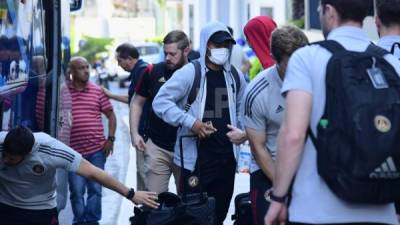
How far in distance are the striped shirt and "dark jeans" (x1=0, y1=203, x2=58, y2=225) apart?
3108 millimetres

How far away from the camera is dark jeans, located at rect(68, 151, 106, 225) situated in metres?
10.7

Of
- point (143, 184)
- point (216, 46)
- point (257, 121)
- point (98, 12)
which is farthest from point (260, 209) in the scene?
point (98, 12)

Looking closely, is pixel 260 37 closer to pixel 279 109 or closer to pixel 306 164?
pixel 279 109

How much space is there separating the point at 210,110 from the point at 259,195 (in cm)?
148

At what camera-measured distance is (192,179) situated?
7.57 meters

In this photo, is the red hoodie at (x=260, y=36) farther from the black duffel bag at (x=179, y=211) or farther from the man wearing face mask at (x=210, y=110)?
the black duffel bag at (x=179, y=211)

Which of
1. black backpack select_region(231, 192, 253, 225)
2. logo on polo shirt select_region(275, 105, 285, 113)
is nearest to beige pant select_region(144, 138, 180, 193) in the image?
black backpack select_region(231, 192, 253, 225)

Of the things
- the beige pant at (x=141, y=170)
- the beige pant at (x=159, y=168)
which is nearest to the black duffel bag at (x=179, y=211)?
the beige pant at (x=159, y=168)

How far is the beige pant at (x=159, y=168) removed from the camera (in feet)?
27.8

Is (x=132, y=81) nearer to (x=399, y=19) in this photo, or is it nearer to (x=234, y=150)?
(x=234, y=150)

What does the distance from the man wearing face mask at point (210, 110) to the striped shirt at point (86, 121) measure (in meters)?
3.06

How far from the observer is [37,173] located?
23.9ft

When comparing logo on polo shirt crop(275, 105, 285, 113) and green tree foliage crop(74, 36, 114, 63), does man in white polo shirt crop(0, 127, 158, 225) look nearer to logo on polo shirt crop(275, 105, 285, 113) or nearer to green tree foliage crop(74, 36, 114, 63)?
logo on polo shirt crop(275, 105, 285, 113)

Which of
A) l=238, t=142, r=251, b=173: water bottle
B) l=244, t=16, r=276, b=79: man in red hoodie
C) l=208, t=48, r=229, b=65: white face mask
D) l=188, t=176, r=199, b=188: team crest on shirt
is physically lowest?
l=238, t=142, r=251, b=173: water bottle
